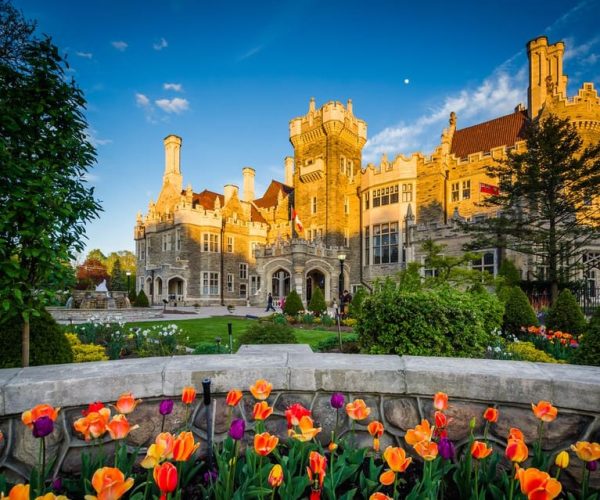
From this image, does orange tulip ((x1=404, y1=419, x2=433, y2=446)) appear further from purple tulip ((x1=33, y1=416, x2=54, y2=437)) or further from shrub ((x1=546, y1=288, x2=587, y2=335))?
shrub ((x1=546, y1=288, x2=587, y2=335))

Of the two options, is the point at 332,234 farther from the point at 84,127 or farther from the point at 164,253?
the point at 84,127

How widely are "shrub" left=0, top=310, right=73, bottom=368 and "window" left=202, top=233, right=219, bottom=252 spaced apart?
29136 mm

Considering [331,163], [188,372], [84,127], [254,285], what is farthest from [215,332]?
[254,285]

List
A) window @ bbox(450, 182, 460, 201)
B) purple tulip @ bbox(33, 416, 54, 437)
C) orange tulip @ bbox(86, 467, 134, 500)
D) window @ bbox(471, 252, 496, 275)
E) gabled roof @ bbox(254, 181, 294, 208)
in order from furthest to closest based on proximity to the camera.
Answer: gabled roof @ bbox(254, 181, 294, 208), window @ bbox(450, 182, 460, 201), window @ bbox(471, 252, 496, 275), purple tulip @ bbox(33, 416, 54, 437), orange tulip @ bbox(86, 467, 134, 500)

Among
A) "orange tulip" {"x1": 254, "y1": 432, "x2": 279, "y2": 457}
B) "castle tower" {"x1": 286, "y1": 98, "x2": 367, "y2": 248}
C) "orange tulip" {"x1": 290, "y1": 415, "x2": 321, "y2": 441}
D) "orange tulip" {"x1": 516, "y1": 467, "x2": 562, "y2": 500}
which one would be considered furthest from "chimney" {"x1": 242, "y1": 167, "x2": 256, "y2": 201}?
"orange tulip" {"x1": 516, "y1": 467, "x2": 562, "y2": 500}

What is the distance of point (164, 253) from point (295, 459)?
34832mm

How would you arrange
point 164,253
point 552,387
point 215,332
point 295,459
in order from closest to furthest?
point 295,459, point 552,387, point 215,332, point 164,253

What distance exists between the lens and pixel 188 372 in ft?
7.82

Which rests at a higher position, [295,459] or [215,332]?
[295,459]

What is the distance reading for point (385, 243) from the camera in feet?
Answer: 87.4

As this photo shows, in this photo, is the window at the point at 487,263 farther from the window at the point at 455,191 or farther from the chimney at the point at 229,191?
the chimney at the point at 229,191

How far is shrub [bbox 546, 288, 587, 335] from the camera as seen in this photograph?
27.7 ft

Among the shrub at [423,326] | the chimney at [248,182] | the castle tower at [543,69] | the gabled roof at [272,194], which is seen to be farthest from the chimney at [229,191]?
the shrub at [423,326]

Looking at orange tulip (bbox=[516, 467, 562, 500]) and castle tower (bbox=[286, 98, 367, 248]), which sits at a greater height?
castle tower (bbox=[286, 98, 367, 248])
